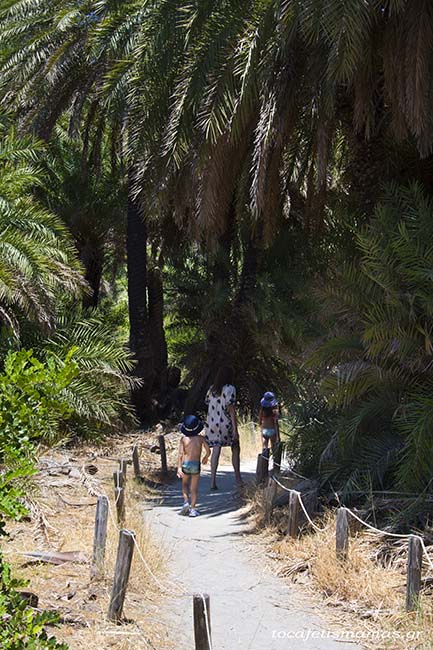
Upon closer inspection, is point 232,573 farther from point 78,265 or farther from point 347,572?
point 78,265

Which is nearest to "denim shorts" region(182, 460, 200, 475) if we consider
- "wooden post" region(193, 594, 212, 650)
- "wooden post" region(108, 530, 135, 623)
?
"wooden post" region(108, 530, 135, 623)

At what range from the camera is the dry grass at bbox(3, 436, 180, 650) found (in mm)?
6152

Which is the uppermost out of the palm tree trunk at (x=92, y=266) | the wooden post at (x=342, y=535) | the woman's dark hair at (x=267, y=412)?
the palm tree trunk at (x=92, y=266)

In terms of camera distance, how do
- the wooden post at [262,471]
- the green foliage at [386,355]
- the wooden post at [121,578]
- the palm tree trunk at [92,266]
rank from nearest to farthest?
the wooden post at [121,578], the green foliage at [386,355], the wooden post at [262,471], the palm tree trunk at [92,266]

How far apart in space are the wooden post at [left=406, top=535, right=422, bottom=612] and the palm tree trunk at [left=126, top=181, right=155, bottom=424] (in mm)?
12079

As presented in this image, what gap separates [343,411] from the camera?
10.4 m

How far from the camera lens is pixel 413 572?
6309 millimetres

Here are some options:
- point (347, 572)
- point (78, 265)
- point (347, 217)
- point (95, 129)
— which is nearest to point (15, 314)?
point (78, 265)

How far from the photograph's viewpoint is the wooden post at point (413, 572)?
6266 mm

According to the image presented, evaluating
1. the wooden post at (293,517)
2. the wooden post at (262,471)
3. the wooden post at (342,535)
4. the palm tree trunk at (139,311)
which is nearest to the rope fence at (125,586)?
the wooden post at (342,535)

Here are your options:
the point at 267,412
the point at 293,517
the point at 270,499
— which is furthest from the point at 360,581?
the point at 267,412

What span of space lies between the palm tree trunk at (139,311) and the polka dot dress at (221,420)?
221 inches

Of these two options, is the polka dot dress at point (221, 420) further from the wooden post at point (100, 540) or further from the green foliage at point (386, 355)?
the wooden post at point (100, 540)

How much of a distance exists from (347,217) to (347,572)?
526 centimetres
